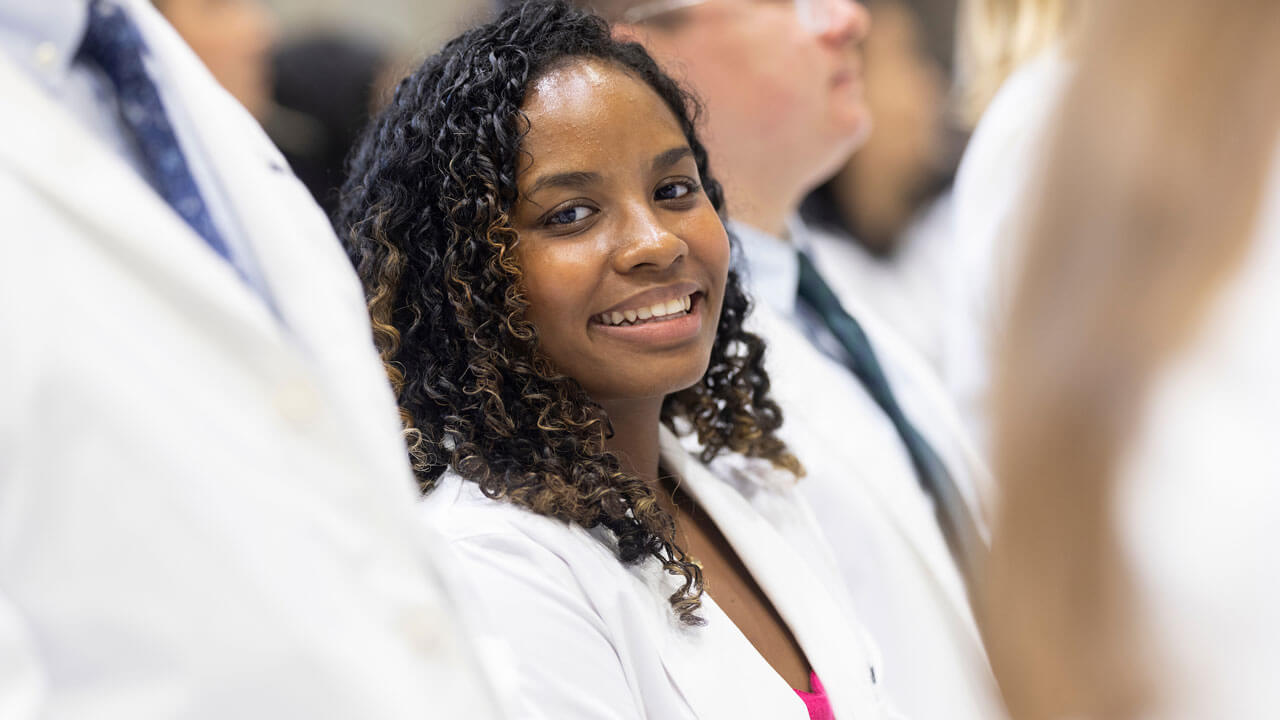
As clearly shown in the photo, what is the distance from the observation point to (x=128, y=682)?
80cm

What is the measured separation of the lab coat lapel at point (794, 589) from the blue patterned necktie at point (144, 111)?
872 mm

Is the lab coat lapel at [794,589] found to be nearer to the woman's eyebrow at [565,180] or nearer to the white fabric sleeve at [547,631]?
the white fabric sleeve at [547,631]

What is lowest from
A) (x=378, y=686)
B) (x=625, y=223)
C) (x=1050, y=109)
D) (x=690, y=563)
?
(x=690, y=563)

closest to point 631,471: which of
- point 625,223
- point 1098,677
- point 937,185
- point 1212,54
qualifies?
point 625,223

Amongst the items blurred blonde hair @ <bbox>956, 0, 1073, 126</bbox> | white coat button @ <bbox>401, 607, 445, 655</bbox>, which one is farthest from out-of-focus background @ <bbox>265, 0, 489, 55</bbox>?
white coat button @ <bbox>401, 607, 445, 655</bbox>

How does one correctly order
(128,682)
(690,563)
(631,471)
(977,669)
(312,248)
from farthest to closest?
(977,669) → (631,471) → (690,563) → (312,248) → (128,682)

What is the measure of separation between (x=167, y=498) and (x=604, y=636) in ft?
1.97

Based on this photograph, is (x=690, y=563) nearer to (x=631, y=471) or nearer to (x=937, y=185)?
(x=631, y=471)

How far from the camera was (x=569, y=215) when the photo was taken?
1.45 metres

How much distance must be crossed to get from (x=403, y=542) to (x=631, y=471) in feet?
2.36

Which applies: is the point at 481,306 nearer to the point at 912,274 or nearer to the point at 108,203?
the point at 108,203

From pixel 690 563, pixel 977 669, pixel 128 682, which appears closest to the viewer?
pixel 128 682

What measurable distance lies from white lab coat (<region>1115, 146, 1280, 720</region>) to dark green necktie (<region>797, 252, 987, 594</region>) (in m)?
1.34

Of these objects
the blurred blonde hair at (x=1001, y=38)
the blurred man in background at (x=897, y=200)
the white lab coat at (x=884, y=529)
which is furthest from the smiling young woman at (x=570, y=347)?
the blurred man in background at (x=897, y=200)
